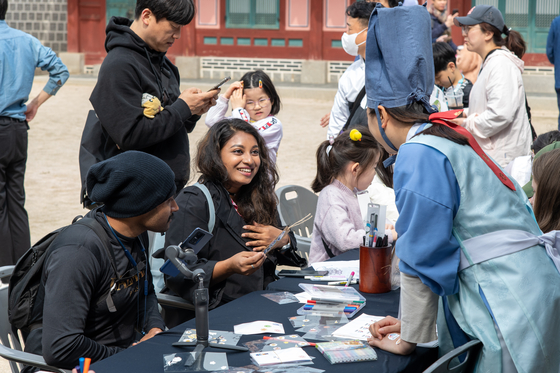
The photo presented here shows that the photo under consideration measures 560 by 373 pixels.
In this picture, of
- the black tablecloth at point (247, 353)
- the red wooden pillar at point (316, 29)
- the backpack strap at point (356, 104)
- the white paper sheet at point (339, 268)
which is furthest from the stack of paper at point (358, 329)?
the red wooden pillar at point (316, 29)

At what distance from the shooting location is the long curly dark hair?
9.29 feet

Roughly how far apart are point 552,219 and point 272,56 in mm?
14128

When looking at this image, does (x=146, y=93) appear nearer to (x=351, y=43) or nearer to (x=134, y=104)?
(x=134, y=104)

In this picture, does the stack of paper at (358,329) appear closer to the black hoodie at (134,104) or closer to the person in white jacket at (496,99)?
the black hoodie at (134,104)

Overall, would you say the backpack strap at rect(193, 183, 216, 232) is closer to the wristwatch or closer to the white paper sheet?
the wristwatch

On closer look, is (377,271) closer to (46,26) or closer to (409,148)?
(409,148)

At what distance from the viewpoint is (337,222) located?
10.2 feet

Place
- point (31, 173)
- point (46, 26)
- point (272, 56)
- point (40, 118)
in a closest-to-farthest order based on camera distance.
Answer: point (31, 173) → point (40, 118) → point (272, 56) → point (46, 26)

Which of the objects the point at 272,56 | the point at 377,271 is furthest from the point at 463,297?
the point at 272,56

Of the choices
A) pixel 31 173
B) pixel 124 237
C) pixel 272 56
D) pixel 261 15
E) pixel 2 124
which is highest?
pixel 261 15

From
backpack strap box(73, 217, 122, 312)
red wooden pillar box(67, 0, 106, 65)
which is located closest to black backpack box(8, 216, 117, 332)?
backpack strap box(73, 217, 122, 312)

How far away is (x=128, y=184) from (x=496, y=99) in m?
3.03

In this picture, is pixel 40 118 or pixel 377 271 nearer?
pixel 377 271

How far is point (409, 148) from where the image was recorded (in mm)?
1729
